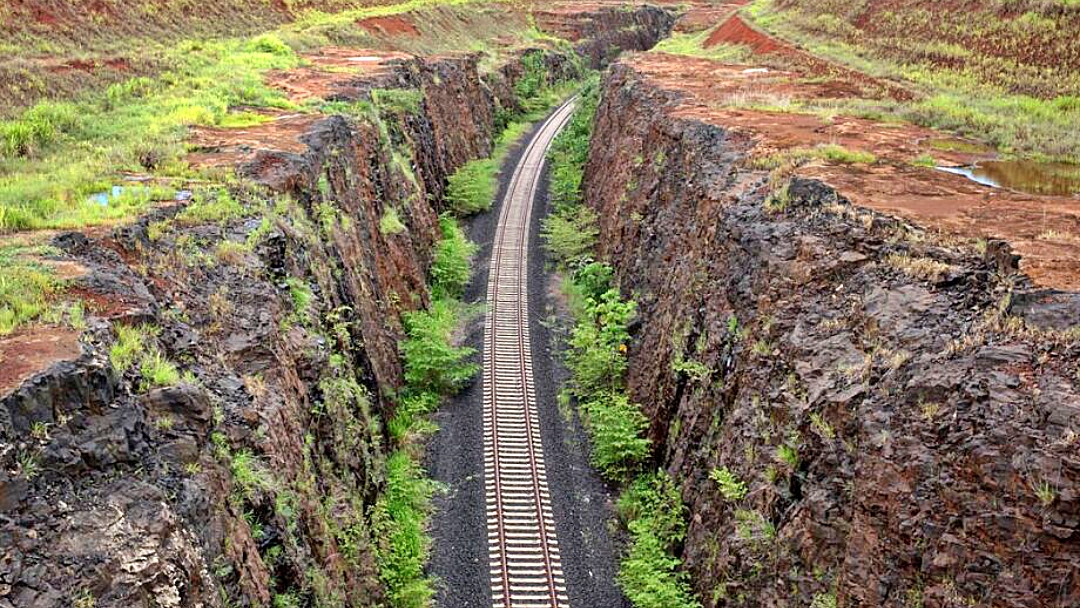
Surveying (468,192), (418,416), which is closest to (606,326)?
(418,416)

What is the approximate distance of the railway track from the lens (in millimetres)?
19017

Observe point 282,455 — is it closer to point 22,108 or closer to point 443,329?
point 443,329

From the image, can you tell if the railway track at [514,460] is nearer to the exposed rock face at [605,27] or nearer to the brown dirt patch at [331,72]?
the brown dirt patch at [331,72]

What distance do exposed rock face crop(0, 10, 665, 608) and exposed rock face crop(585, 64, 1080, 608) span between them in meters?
8.48

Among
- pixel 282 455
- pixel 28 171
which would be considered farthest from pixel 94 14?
pixel 282 455

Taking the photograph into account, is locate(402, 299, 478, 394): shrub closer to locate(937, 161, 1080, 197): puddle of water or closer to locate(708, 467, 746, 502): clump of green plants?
locate(708, 467, 746, 502): clump of green plants

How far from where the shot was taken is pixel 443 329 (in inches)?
1246

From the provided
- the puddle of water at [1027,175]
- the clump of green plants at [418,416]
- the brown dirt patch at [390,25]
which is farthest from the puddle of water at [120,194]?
the brown dirt patch at [390,25]

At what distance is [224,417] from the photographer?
13.8m

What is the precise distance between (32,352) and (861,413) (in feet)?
42.8

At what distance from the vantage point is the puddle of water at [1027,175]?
21.6m

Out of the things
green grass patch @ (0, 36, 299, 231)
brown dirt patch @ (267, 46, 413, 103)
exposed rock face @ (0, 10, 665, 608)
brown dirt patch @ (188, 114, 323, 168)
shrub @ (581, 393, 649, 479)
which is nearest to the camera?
exposed rock face @ (0, 10, 665, 608)

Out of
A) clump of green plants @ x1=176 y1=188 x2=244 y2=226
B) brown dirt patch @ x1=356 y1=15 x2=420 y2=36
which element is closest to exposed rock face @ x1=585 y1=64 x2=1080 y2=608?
clump of green plants @ x1=176 y1=188 x2=244 y2=226

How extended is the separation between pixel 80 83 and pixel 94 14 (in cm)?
996
